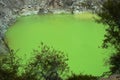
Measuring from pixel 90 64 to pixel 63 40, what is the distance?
2231cm

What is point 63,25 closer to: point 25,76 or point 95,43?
point 95,43

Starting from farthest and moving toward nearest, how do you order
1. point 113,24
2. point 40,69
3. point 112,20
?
point 40,69
point 112,20
point 113,24

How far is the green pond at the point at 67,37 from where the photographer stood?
51.9 meters

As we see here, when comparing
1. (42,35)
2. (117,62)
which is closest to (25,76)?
(117,62)

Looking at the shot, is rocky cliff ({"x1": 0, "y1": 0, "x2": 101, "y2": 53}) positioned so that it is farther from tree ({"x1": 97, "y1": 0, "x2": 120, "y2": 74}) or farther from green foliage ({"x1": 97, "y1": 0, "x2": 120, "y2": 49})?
tree ({"x1": 97, "y1": 0, "x2": 120, "y2": 74})

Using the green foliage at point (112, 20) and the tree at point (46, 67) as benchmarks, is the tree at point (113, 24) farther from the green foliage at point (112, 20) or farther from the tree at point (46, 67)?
the tree at point (46, 67)

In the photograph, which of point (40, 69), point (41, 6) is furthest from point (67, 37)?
point (41, 6)

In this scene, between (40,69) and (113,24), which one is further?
(40,69)

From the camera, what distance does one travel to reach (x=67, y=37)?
76.1 m

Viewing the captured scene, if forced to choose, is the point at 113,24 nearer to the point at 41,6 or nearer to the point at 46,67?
the point at 46,67

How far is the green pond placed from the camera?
5187 cm

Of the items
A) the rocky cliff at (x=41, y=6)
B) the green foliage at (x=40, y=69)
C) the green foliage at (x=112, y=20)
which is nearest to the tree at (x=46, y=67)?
the green foliage at (x=40, y=69)

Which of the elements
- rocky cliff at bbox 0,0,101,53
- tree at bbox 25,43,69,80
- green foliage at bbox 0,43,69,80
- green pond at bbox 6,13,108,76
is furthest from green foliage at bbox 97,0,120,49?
rocky cliff at bbox 0,0,101,53

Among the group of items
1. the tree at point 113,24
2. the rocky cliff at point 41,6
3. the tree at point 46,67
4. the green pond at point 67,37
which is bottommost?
the rocky cliff at point 41,6
